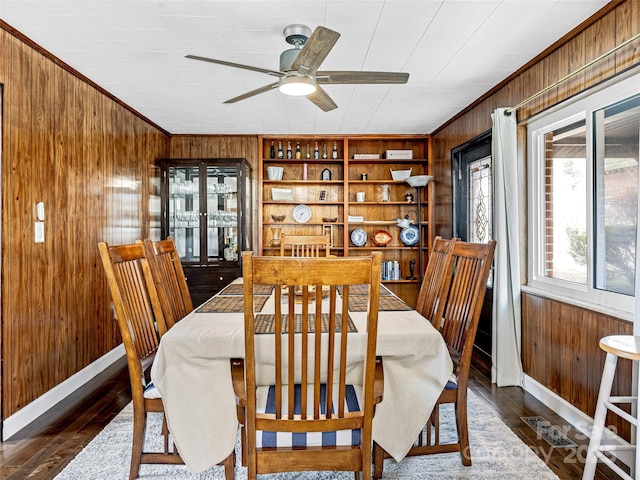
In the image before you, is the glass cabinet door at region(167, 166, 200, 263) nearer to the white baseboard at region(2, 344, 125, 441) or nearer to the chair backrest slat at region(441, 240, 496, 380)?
the white baseboard at region(2, 344, 125, 441)

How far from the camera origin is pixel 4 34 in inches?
93.0

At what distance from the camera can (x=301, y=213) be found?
5285 mm

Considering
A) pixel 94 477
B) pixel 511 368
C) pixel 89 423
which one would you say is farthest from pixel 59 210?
pixel 511 368

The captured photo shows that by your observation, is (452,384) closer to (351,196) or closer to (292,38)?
(292,38)

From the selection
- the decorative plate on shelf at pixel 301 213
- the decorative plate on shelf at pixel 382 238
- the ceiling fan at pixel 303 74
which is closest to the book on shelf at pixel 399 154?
the decorative plate on shelf at pixel 382 238

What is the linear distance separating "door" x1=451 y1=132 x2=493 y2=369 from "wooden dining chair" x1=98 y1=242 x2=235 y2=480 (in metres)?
2.69

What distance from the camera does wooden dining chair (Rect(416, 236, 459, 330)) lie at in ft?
6.98

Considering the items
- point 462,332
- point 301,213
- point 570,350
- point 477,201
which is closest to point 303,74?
point 462,332

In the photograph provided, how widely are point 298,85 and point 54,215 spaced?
1895 mm

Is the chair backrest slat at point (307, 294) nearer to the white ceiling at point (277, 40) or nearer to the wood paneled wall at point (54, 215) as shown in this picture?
the white ceiling at point (277, 40)

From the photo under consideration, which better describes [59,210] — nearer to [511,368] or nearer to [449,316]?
[449,316]

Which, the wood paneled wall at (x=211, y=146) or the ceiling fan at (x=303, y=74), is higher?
the wood paneled wall at (x=211, y=146)

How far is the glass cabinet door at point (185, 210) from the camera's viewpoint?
473cm

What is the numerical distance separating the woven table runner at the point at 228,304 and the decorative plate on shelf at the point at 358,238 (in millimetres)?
2897
